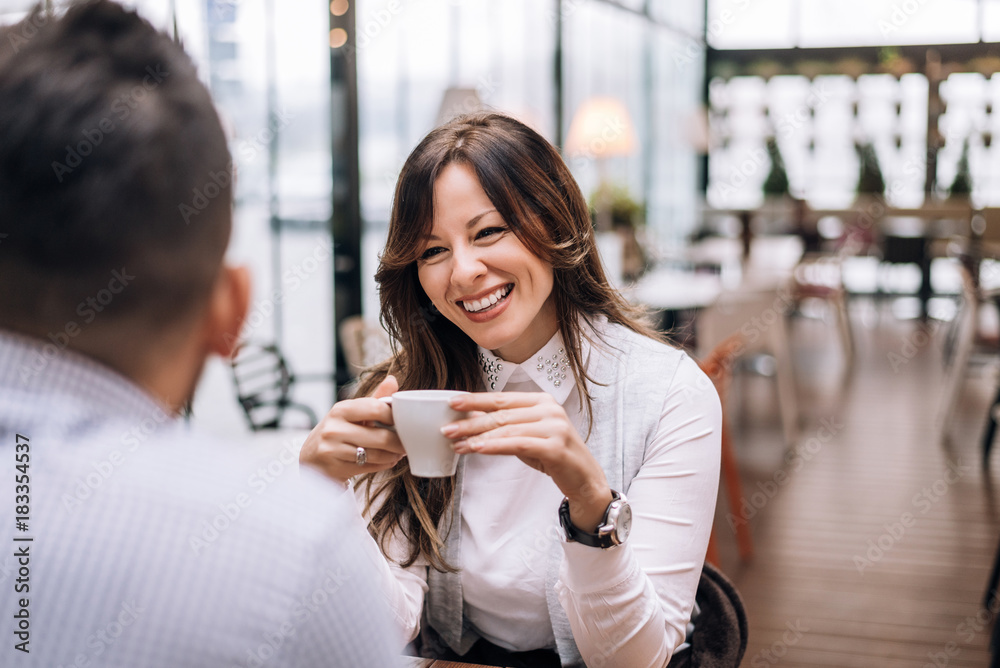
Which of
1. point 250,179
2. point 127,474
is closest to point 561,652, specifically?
point 127,474

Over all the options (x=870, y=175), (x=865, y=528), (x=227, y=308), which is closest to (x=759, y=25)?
(x=870, y=175)

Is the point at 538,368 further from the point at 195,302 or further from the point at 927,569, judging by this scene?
the point at 927,569

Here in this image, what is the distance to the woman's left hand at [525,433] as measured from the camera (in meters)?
0.90

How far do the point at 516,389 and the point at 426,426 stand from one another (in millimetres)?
552

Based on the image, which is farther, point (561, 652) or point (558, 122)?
point (558, 122)

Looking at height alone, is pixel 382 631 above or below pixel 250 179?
below

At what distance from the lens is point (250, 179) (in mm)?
3748

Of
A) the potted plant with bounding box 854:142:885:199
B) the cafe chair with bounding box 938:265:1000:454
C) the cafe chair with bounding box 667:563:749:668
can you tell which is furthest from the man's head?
the potted plant with bounding box 854:142:885:199

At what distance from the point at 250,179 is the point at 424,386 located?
8.45 feet

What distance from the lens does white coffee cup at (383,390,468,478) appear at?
2.95 ft

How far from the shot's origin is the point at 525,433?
91cm

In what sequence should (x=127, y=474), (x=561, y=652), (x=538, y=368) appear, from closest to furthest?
(x=127, y=474)
(x=561, y=652)
(x=538, y=368)

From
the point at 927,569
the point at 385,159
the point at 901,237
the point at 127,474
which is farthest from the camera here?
the point at 901,237

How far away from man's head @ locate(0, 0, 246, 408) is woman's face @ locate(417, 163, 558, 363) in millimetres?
682
